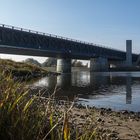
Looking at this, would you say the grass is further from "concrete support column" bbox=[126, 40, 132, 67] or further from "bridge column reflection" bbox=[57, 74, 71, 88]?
"concrete support column" bbox=[126, 40, 132, 67]

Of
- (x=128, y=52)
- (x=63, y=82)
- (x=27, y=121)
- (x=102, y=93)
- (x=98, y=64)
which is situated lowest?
(x=102, y=93)

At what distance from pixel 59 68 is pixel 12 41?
45.5 metres

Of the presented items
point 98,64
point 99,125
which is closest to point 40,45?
point 98,64

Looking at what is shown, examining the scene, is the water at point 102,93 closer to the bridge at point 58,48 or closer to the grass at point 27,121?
the grass at point 27,121

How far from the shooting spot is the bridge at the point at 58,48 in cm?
10131

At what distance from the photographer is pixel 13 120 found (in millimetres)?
5148

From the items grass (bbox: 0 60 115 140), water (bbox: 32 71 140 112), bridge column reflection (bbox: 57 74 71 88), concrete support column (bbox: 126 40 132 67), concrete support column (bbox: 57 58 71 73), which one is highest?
concrete support column (bbox: 126 40 132 67)

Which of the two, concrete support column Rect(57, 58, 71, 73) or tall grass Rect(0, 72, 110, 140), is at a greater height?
concrete support column Rect(57, 58, 71, 73)

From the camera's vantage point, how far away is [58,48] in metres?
131

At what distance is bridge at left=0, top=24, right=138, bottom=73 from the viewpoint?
101312mm

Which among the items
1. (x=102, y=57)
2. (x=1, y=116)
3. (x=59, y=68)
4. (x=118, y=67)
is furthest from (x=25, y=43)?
(x=1, y=116)

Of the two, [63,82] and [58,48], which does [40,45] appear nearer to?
[58,48]

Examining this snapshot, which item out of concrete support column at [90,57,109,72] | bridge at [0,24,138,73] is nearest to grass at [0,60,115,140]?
bridge at [0,24,138,73]

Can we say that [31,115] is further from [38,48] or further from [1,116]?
[38,48]
